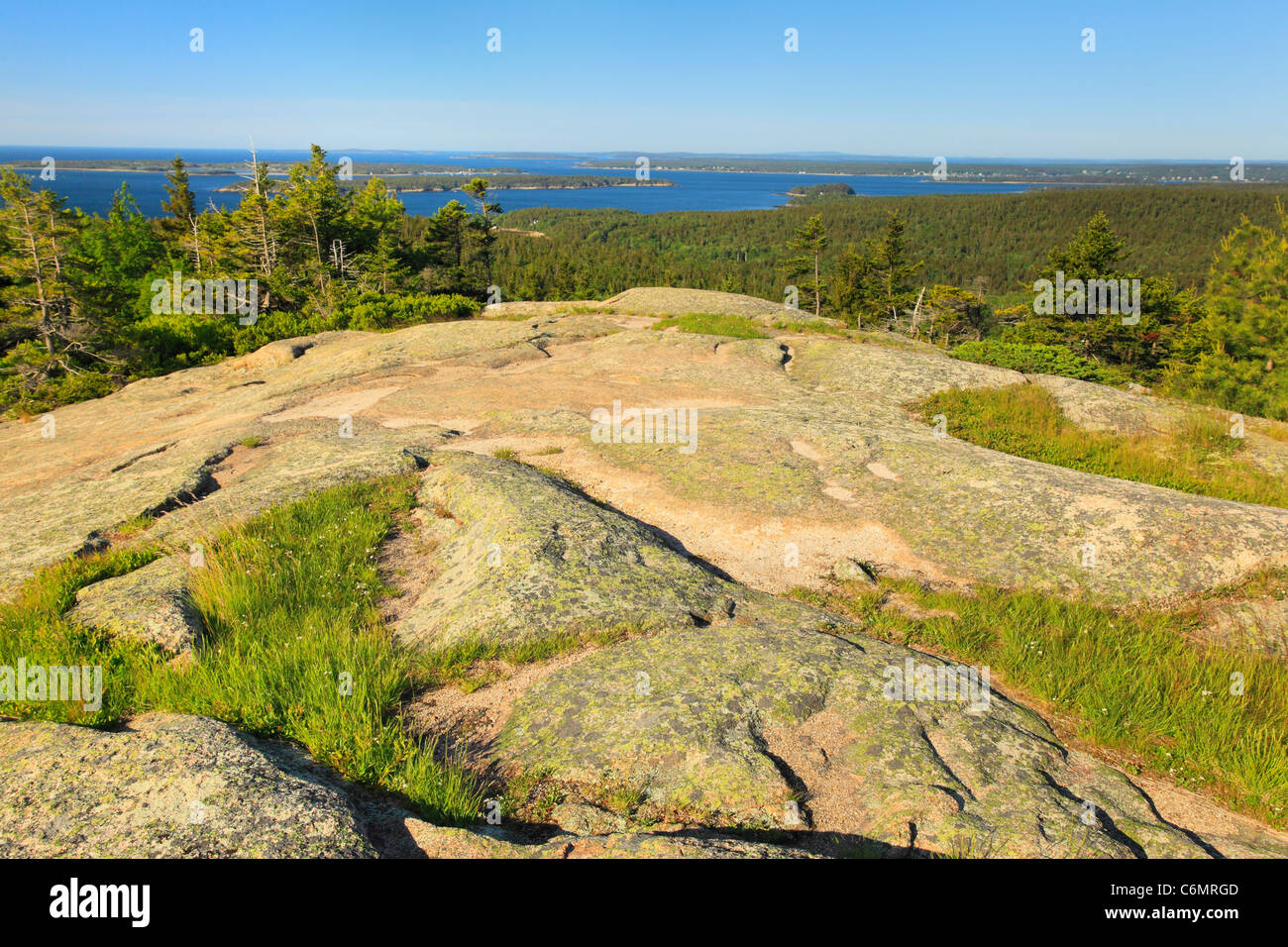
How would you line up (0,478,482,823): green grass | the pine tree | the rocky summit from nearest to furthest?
1. the rocky summit
2. (0,478,482,823): green grass
3. the pine tree

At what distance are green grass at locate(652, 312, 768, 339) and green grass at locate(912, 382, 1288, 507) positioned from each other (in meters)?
7.36

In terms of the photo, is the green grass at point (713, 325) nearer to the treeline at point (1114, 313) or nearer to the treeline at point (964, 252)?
the treeline at point (1114, 313)

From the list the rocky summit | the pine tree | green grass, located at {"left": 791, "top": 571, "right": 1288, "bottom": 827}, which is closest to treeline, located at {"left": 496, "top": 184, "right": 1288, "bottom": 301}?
the pine tree

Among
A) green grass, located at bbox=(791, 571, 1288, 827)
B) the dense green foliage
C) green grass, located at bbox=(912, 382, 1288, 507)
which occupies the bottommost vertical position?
green grass, located at bbox=(791, 571, 1288, 827)

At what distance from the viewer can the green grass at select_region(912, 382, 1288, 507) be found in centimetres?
1123

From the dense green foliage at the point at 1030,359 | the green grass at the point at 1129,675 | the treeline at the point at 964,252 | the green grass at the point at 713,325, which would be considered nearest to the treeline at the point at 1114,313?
the dense green foliage at the point at 1030,359

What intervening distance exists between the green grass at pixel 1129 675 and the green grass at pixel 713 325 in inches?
553

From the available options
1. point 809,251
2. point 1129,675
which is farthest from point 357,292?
point 809,251

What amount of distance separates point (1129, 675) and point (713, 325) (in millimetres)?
16922

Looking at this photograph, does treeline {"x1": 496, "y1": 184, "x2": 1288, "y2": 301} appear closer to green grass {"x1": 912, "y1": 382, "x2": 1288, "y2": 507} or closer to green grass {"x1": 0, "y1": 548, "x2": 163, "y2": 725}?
green grass {"x1": 912, "y1": 382, "x2": 1288, "y2": 507}

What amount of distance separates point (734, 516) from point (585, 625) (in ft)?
11.9

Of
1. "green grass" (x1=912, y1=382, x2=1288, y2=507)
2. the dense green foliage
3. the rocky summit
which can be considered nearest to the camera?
the rocky summit

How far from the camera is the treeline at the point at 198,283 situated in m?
25.5

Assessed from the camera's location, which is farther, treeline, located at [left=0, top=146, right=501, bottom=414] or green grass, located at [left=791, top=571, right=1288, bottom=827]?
treeline, located at [left=0, top=146, right=501, bottom=414]
